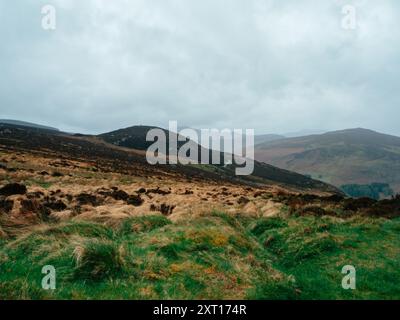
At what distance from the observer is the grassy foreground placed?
6902 mm

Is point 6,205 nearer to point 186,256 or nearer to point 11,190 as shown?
point 11,190

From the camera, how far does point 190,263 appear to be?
27.4ft

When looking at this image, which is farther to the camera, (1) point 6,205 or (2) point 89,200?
(2) point 89,200

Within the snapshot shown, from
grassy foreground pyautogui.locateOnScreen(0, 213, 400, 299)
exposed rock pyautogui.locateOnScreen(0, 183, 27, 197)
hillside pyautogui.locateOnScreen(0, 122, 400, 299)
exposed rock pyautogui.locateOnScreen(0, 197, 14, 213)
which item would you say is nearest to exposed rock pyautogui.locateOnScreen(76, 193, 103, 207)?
exposed rock pyautogui.locateOnScreen(0, 183, 27, 197)

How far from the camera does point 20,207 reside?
13250 mm

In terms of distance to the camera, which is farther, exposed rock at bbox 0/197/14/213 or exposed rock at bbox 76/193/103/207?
exposed rock at bbox 76/193/103/207

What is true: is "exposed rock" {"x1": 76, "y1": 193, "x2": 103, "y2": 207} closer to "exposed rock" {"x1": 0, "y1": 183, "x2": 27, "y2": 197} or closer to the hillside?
"exposed rock" {"x1": 0, "y1": 183, "x2": 27, "y2": 197}

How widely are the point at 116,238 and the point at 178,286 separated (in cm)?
414

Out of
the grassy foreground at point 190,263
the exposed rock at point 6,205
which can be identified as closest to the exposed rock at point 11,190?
the exposed rock at point 6,205

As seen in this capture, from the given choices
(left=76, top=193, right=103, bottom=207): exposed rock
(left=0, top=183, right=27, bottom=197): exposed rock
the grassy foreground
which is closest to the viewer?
the grassy foreground

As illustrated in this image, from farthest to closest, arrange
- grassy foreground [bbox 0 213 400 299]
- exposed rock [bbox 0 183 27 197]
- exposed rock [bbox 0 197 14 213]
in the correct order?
exposed rock [bbox 0 183 27 197], exposed rock [bbox 0 197 14 213], grassy foreground [bbox 0 213 400 299]

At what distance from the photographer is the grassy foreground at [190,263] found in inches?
272

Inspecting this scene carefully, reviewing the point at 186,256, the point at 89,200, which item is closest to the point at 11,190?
the point at 89,200
